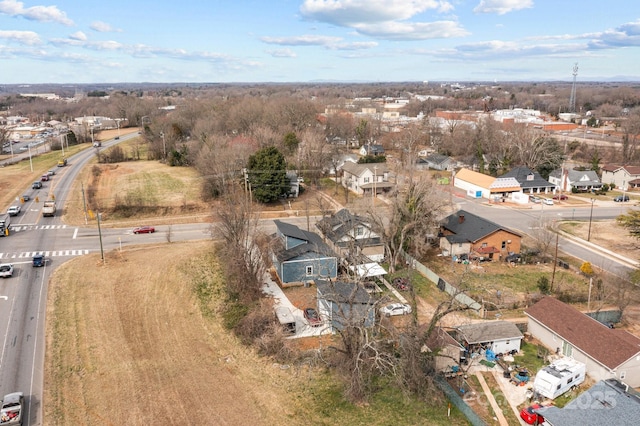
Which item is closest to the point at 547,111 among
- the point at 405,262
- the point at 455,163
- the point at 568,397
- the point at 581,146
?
the point at 581,146

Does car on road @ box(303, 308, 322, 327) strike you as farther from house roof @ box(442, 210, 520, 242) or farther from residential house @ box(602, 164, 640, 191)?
residential house @ box(602, 164, 640, 191)

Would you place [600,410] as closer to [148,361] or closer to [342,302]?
[342,302]

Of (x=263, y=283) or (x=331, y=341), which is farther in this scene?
(x=263, y=283)

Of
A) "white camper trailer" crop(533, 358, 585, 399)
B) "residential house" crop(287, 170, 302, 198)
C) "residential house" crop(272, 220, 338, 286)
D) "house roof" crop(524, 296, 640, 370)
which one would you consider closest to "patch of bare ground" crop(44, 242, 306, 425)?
"residential house" crop(272, 220, 338, 286)

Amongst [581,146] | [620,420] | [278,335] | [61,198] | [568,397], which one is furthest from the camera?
[581,146]

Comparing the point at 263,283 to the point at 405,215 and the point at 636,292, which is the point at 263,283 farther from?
the point at 636,292

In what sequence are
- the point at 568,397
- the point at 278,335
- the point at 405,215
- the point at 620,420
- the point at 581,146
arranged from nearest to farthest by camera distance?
the point at 620,420 < the point at 568,397 < the point at 278,335 < the point at 405,215 < the point at 581,146
